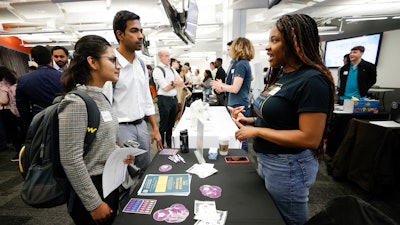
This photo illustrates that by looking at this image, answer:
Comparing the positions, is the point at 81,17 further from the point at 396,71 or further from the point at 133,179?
the point at 396,71

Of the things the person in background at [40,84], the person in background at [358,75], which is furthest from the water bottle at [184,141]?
the person in background at [358,75]

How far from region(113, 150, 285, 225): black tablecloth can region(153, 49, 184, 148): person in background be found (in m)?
2.06

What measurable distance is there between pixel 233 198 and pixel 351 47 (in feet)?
26.8

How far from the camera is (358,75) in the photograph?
3.34 metres

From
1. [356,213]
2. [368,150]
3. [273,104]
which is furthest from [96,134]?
[368,150]

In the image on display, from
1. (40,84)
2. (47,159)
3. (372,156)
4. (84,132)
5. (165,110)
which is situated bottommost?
(372,156)

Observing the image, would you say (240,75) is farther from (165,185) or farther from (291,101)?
(165,185)

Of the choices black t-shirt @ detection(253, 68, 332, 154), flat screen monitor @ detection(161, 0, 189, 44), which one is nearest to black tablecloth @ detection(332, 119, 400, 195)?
black t-shirt @ detection(253, 68, 332, 154)

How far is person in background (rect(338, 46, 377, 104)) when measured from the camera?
3.31 m

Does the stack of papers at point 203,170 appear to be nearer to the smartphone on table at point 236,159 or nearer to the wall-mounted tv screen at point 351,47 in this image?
the smartphone on table at point 236,159

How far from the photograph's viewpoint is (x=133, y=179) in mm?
1213

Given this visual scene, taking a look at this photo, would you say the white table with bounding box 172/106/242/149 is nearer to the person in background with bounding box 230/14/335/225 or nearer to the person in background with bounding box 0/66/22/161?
the person in background with bounding box 230/14/335/225

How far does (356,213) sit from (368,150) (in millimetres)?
2097

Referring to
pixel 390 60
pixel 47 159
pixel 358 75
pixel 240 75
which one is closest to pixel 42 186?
pixel 47 159
